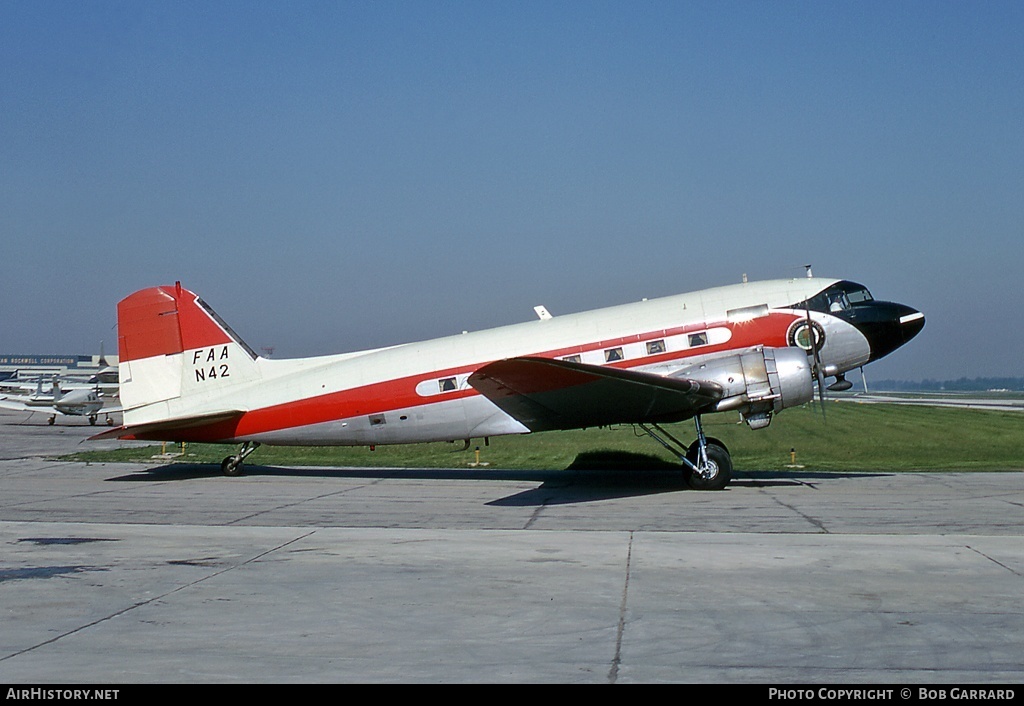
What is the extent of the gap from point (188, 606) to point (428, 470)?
643 inches

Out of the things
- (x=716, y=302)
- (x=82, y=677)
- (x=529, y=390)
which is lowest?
(x=82, y=677)

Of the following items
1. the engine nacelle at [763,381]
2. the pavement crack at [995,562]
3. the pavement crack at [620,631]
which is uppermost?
the engine nacelle at [763,381]

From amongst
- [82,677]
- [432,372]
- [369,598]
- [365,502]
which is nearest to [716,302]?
[432,372]

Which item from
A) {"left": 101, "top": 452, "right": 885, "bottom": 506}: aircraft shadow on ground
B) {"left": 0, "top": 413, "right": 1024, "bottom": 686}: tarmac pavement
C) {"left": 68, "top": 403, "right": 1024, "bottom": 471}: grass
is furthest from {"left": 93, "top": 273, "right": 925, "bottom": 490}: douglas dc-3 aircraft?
{"left": 68, "top": 403, "right": 1024, "bottom": 471}: grass

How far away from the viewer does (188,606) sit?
363 inches

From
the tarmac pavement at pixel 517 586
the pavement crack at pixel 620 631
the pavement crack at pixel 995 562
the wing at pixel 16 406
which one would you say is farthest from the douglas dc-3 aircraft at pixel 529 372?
the wing at pixel 16 406

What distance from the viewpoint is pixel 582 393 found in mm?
18969

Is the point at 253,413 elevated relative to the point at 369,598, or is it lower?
elevated

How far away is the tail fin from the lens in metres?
23.1

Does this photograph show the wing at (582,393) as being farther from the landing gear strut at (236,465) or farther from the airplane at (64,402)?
the airplane at (64,402)

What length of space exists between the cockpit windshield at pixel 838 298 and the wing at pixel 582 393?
3367 mm

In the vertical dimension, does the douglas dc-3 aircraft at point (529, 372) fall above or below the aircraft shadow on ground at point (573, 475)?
above

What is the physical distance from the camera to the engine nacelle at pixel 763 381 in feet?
62.8
